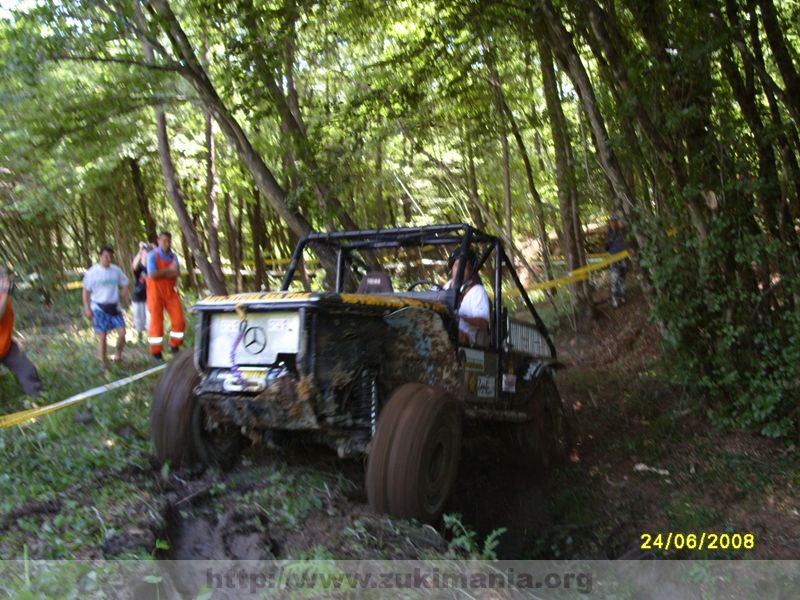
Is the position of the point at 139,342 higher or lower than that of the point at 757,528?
higher

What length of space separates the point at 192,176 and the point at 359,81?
564 centimetres

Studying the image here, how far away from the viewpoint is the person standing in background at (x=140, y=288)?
9.48 metres

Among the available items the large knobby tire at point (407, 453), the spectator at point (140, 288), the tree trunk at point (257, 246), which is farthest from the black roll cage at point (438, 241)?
the tree trunk at point (257, 246)

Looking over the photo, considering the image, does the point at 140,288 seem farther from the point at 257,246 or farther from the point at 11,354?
the point at 257,246

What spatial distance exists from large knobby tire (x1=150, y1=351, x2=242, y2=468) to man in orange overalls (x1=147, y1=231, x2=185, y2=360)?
148 inches

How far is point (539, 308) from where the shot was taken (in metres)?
13.5

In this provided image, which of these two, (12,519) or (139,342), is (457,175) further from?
(12,519)

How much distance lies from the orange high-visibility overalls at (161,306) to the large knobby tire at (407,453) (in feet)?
16.5

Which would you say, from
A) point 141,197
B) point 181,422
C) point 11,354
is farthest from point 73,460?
point 141,197

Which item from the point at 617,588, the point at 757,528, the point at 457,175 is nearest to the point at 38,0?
the point at 617,588

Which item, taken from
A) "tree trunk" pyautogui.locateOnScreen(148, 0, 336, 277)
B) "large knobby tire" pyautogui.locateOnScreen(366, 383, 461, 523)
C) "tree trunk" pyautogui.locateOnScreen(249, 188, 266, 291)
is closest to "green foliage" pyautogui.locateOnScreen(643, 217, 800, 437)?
"large knobby tire" pyautogui.locateOnScreen(366, 383, 461, 523)

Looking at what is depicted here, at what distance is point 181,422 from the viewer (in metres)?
4.50

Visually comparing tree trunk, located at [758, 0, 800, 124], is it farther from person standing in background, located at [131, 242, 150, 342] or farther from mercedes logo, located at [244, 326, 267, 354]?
person standing in background, located at [131, 242, 150, 342]
